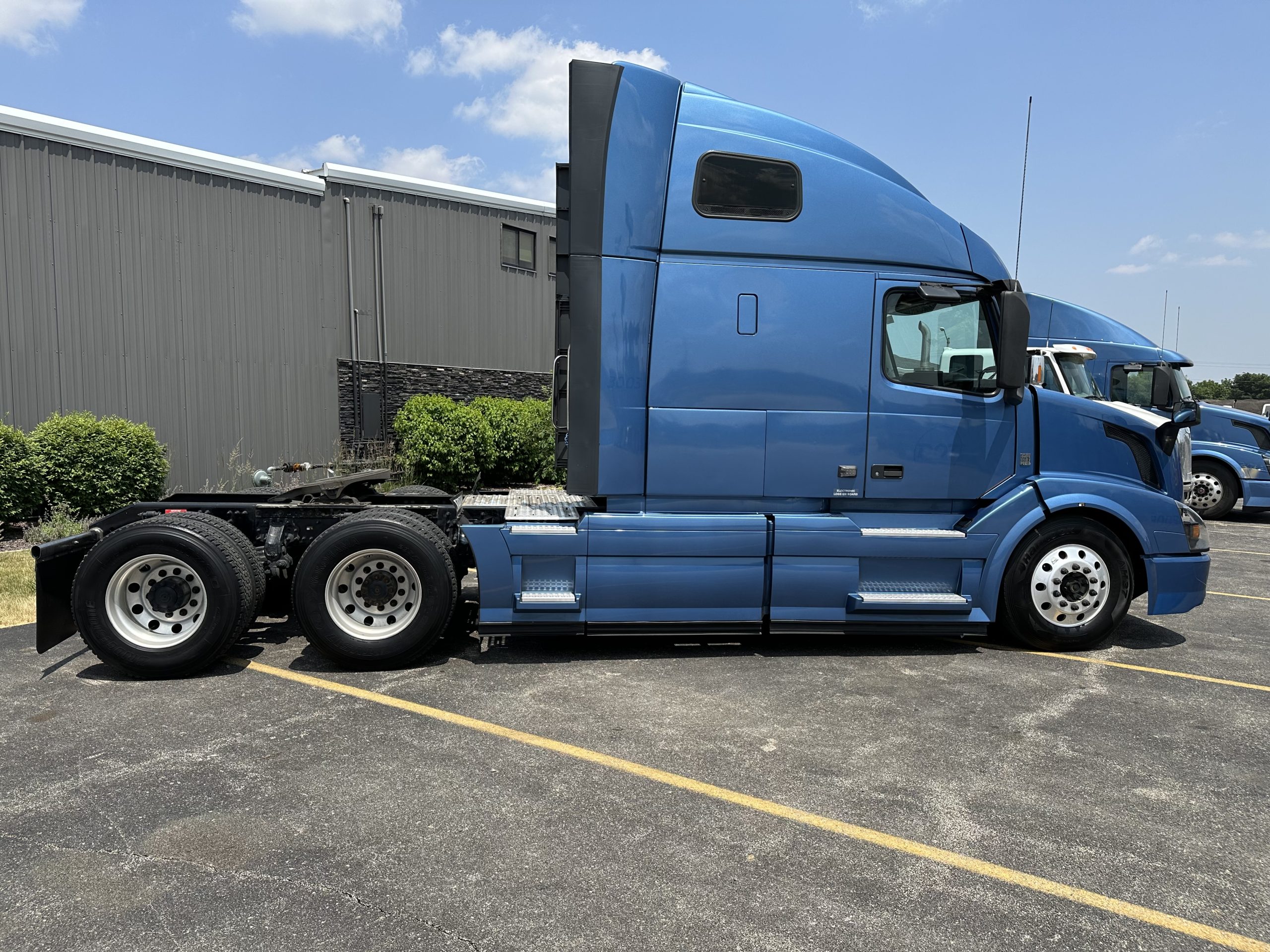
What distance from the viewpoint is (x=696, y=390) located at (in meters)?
5.97

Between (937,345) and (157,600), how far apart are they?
5.80 metres

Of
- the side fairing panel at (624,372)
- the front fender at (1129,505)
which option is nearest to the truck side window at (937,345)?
the front fender at (1129,505)

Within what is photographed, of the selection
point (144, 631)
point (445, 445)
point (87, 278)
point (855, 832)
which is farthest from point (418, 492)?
Result: point (87, 278)

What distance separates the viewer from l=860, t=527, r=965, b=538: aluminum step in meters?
6.16

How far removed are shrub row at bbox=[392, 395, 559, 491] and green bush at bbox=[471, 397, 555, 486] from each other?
0.01 metres

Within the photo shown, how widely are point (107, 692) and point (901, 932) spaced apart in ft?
16.0

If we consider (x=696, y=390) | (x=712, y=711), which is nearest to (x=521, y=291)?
(x=696, y=390)

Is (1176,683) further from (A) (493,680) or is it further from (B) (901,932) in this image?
(A) (493,680)

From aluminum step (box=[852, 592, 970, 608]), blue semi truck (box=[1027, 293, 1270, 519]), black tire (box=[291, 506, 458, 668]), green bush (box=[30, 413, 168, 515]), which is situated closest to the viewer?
black tire (box=[291, 506, 458, 668])

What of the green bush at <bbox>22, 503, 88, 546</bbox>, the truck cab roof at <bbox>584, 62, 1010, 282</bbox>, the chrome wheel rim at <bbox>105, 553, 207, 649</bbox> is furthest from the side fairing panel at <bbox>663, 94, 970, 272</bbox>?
the green bush at <bbox>22, 503, 88, 546</bbox>

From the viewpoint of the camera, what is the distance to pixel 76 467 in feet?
33.7

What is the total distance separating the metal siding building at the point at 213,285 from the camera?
36.4 ft

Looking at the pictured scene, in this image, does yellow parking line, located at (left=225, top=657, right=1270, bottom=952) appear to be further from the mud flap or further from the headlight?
the headlight

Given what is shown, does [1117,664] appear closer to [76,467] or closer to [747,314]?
[747,314]
